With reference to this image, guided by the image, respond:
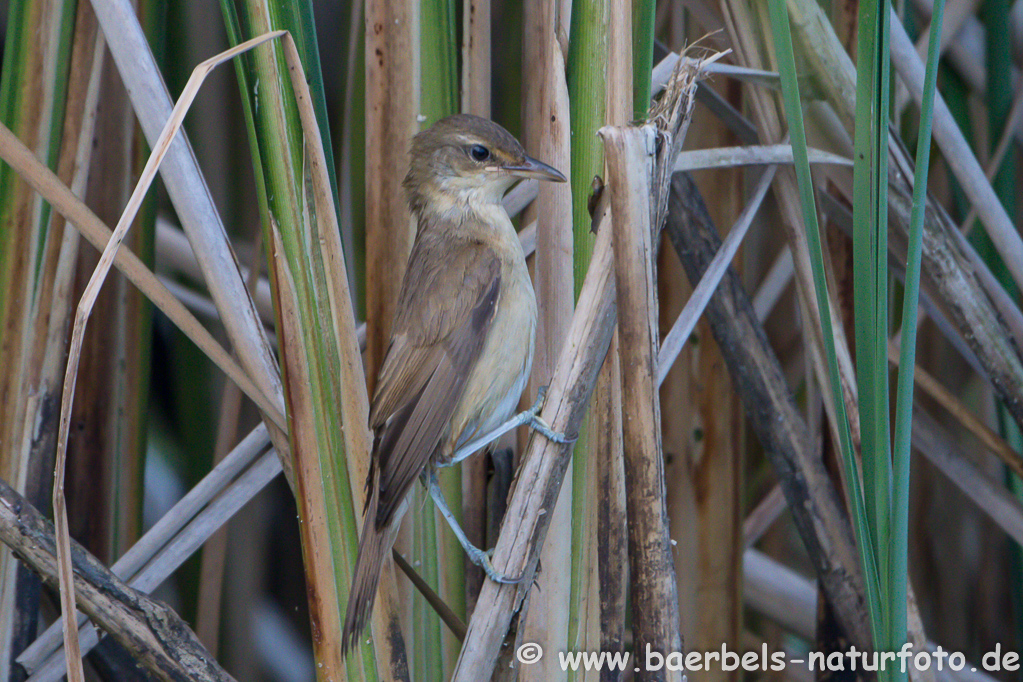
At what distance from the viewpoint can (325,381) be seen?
59.5 inches

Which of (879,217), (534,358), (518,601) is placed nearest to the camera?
(879,217)

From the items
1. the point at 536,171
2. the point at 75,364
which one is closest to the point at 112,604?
the point at 75,364

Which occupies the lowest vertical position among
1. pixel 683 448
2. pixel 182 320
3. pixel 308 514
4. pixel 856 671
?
pixel 856 671

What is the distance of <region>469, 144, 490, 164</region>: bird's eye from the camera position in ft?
6.13

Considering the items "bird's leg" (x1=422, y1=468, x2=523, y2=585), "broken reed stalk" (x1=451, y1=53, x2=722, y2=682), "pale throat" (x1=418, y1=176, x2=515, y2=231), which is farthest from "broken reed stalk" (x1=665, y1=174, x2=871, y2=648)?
"bird's leg" (x1=422, y1=468, x2=523, y2=585)

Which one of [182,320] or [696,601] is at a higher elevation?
[182,320]

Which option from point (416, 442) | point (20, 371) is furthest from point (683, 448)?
point (20, 371)

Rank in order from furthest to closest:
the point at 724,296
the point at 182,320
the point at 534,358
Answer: the point at 724,296
the point at 534,358
the point at 182,320

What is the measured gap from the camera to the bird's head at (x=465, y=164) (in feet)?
5.83

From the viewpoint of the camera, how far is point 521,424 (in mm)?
1690

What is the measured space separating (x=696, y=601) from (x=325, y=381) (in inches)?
52.3

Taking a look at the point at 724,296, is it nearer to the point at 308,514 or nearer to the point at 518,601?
the point at 518,601

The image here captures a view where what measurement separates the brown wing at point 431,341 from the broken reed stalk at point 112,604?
47 centimetres
